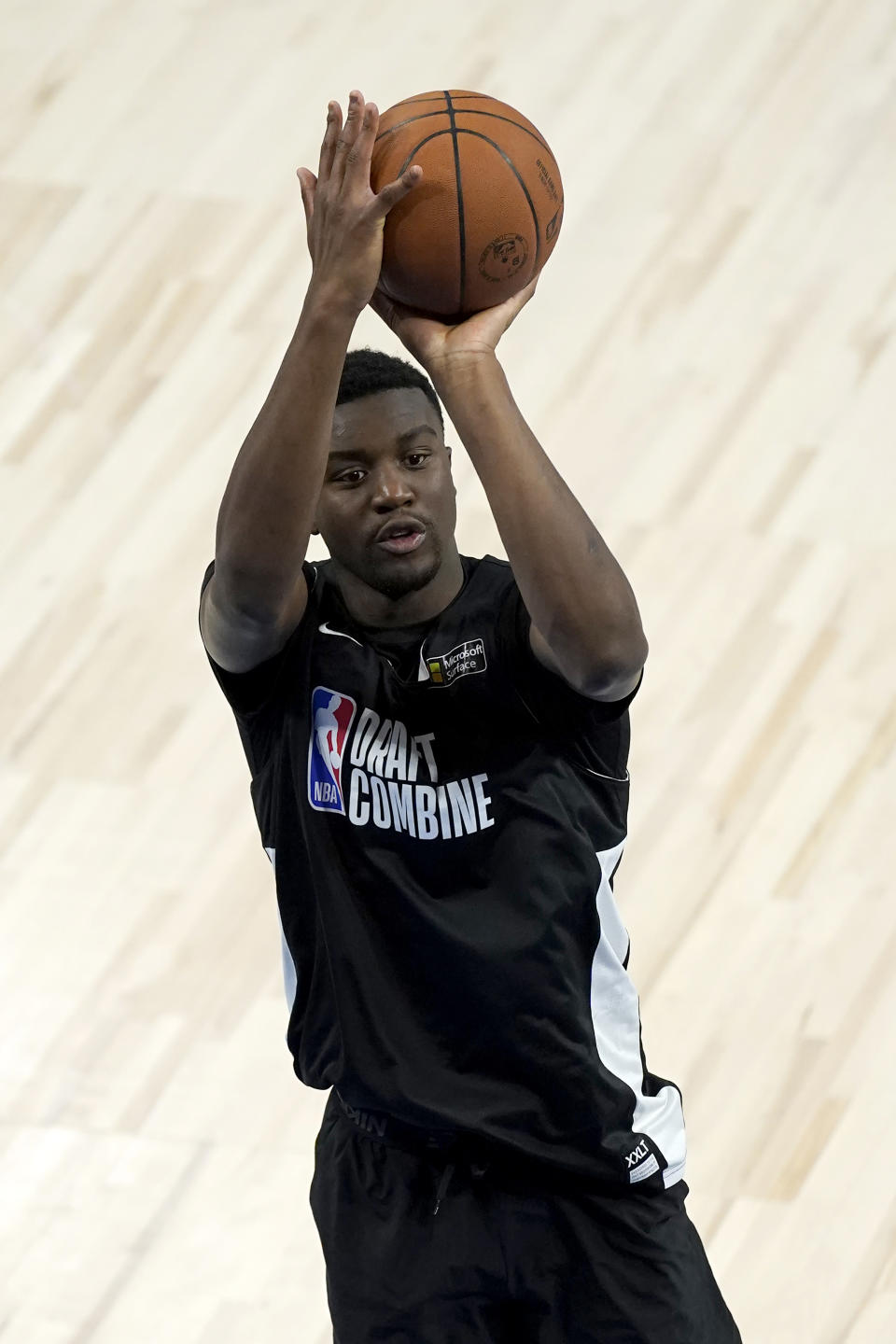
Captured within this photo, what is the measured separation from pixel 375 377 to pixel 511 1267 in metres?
1.01

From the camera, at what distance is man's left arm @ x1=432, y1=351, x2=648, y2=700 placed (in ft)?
6.03

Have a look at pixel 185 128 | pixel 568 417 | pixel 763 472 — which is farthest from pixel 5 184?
pixel 763 472

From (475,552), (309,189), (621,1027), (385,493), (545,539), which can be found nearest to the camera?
(545,539)

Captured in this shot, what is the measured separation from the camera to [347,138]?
1870 mm

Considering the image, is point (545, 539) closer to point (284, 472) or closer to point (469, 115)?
point (284, 472)

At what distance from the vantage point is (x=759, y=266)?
4660 mm

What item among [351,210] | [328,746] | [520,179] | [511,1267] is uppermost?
[520,179]

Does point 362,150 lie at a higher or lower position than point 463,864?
higher

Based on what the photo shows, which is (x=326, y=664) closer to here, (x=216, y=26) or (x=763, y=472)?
(x=763, y=472)

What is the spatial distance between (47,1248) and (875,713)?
6.41 feet

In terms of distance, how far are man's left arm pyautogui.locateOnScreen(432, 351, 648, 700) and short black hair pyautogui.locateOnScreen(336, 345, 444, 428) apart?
0.75 feet

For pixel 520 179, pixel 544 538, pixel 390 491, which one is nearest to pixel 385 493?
pixel 390 491

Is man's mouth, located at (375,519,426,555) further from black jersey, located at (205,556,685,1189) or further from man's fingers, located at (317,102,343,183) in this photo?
man's fingers, located at (317,102,343,183)

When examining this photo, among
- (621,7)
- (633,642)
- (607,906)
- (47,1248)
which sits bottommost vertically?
(47,1248)
